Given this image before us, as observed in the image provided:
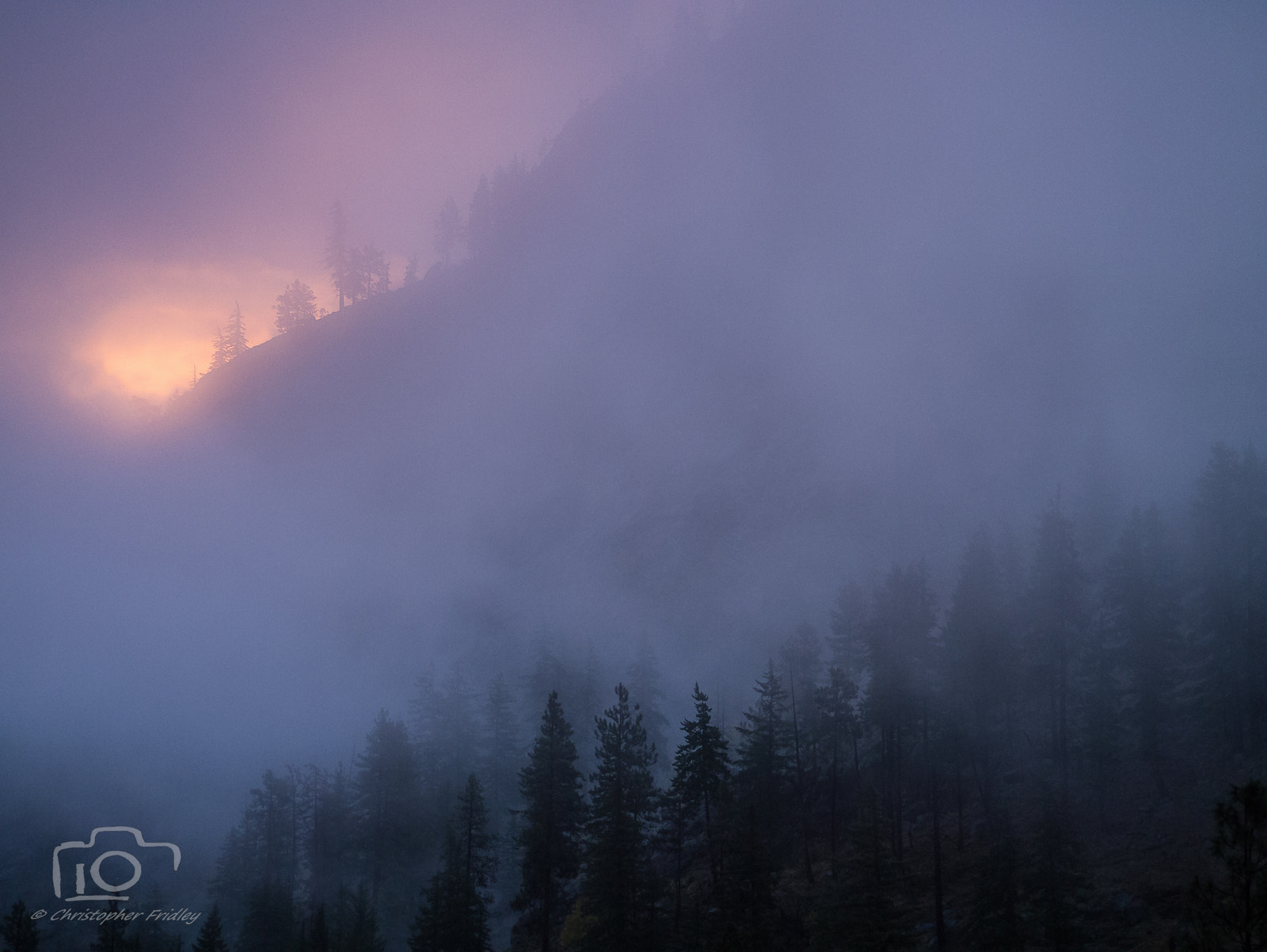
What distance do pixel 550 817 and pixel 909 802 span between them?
2370cm

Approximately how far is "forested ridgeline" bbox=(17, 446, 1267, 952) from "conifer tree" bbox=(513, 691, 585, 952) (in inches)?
5.8

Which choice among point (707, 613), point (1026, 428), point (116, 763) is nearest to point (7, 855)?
point (116, 763)

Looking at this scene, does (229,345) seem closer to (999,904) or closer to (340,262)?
(340,262)

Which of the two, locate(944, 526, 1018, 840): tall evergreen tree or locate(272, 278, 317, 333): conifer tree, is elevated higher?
locate(272, 278, 317, 333): conifer tree

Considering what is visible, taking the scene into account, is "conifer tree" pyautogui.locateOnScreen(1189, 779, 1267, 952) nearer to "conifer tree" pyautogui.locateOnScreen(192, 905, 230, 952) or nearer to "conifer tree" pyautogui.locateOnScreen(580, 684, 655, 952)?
"conifer tree" pyautogui.locateOnScreen(580, 684, 655, 952)

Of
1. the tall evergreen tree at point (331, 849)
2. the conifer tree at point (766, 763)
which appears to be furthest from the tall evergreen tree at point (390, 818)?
the conifer tree at point (766, 763)

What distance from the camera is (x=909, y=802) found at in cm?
4209

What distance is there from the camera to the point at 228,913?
51719 mm

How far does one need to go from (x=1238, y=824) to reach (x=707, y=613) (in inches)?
3037

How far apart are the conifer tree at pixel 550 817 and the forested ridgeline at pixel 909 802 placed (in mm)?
148

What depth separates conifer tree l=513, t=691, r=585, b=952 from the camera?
1228 inches

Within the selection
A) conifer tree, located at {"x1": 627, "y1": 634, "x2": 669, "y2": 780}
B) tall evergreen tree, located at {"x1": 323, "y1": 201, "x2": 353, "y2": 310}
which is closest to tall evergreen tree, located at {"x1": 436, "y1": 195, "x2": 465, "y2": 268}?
tall evergreen tree, located at {"x1": 323, "y1": 201, "x2": 353, "y2": 310}

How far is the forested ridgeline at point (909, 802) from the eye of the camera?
1072 inches

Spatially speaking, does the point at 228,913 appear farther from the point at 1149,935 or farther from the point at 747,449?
the point at 747,449
